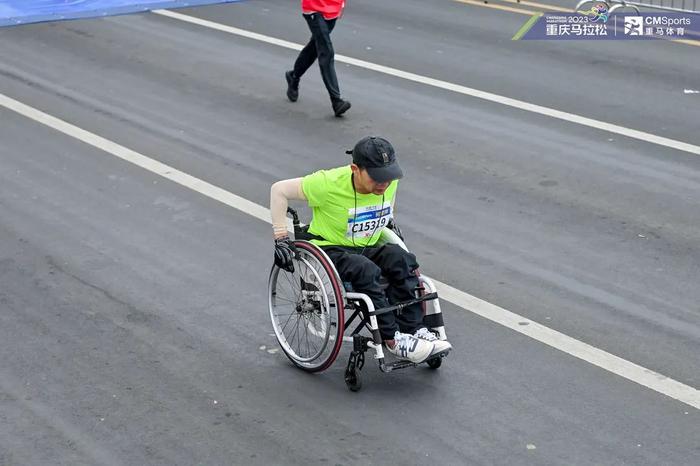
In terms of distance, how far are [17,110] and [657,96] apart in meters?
7.17

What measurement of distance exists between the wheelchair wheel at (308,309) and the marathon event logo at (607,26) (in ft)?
29.5

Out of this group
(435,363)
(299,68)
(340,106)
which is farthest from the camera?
(299,68)

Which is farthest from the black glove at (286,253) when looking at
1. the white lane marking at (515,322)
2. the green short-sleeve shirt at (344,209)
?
the white lane marking at (515,322)

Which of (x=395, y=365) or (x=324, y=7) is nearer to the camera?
(x=395, y=365)

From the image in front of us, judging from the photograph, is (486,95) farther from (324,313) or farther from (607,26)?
(324,313)

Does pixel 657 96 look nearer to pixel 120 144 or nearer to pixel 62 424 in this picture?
pixel 120 144

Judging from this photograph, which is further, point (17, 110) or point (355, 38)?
point (355, 38)

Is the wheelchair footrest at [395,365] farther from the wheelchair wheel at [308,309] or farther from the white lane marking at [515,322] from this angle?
the white lane marking at [515,322]

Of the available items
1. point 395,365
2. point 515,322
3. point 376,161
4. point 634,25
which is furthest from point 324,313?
point 634,25

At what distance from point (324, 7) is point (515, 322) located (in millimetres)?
5860

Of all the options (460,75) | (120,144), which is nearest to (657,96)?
(460,75)

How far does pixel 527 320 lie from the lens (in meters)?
8.40

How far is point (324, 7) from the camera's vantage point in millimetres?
13156

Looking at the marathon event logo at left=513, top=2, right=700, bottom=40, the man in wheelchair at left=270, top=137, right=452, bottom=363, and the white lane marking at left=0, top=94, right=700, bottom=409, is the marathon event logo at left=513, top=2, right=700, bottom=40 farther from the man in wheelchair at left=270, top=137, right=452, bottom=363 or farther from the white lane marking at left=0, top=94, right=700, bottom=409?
the man in wheelchair at left=270, top=137, right=452, bottom=363
